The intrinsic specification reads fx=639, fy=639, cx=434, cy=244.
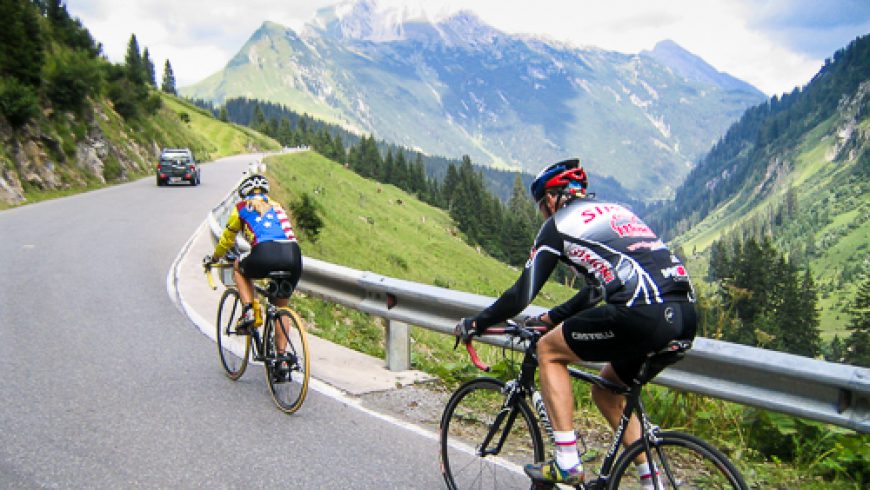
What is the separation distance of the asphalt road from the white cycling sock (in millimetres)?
1310

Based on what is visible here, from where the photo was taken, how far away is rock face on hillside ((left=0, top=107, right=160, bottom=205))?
26.7 m

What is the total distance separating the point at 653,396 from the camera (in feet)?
19.8

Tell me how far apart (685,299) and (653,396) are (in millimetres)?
2766

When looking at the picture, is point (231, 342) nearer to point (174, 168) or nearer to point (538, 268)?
point (538, 268)

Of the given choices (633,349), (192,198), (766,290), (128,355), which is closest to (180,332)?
(128,355)

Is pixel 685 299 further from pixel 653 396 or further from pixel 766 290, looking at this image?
pixel 766 290

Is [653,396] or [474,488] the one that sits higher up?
[653,396]

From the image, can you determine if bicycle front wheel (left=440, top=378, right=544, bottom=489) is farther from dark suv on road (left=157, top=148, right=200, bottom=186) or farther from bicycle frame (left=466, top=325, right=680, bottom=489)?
dark suv on road (left=157, top=148, right=200, bottom=186)

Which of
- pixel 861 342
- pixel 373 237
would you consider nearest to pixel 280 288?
pixel 373 237

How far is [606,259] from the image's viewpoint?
3.66 m

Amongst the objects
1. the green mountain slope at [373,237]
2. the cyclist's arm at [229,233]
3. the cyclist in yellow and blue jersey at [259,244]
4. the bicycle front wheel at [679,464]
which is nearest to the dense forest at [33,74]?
the green mountain slope at [373,237]

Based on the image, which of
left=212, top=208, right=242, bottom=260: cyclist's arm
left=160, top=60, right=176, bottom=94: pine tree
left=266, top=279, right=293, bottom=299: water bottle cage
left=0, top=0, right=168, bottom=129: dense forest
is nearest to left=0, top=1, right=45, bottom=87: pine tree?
left=0, top=0, right=168, bottom=129: dense forest

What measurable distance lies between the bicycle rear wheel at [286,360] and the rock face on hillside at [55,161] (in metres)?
23.8

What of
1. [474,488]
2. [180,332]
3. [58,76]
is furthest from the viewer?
[58,76]
